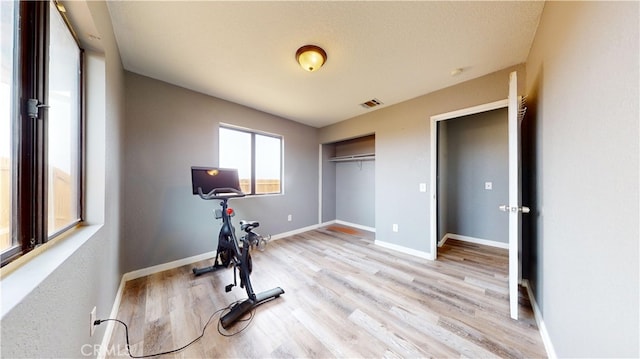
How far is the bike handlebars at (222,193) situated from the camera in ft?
6.95

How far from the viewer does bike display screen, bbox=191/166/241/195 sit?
2.20m

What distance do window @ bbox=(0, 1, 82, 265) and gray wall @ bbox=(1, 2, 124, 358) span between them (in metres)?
0.14

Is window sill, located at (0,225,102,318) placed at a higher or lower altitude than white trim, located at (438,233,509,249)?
higher

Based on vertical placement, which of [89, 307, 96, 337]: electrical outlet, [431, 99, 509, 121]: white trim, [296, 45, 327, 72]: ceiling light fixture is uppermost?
[296, 45, 327, 72]: ceiling light fixture

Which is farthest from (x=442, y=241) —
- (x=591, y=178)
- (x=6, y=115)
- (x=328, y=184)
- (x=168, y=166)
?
(x=6, y=115)

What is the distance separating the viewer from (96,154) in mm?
1317

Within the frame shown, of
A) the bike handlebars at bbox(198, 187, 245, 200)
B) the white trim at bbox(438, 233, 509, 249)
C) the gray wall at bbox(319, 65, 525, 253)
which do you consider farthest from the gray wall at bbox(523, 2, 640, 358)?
the bike handlebars at bbox(198, 187, 245, 200)

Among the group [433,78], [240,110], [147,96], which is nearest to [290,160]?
[240,110]

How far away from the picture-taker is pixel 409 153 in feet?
9.55

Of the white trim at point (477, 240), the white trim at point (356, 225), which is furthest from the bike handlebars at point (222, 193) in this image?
the white trim at point (477, 240)

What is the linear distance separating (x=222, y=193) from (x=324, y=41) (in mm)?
1920

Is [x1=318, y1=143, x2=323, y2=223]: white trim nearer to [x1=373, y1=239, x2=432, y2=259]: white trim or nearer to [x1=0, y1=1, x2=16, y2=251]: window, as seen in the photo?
[x1=373, y1=239, x2=432, y2=259]: white trim
